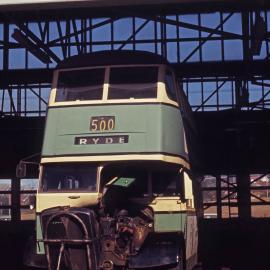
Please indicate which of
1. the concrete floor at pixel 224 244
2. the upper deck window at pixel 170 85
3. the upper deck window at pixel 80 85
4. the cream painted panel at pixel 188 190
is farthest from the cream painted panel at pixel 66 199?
the concrete floor at pixel 224 244

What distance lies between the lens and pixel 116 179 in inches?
401

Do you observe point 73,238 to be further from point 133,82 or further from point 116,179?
point 133,82

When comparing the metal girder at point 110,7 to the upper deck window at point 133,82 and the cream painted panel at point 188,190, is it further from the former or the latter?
the cream painted panel at point 188,190

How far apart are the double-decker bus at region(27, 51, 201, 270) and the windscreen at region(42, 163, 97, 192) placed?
0.05 feet

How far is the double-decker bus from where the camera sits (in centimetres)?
927

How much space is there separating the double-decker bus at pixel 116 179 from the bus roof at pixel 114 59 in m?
0.19

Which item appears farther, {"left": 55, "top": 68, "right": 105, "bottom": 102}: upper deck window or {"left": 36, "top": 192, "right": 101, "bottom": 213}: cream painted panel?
{"left": 55, "top": 68, "right": 105, "bottom": 102}: upper deck window

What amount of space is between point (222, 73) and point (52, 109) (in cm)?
832

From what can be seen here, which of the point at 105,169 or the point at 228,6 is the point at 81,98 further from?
the point at 228,6

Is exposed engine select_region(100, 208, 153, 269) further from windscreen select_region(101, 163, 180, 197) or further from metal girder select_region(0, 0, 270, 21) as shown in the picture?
metal girder select_region(0, 0, 270, 21)

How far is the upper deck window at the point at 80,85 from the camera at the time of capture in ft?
34.0

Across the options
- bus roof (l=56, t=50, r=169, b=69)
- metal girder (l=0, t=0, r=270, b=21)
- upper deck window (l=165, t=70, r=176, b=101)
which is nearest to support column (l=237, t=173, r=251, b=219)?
metal girder (l=0, t=0, r=270, b=21)

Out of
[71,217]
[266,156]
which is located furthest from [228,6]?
[71,217]

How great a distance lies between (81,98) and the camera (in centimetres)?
1035
